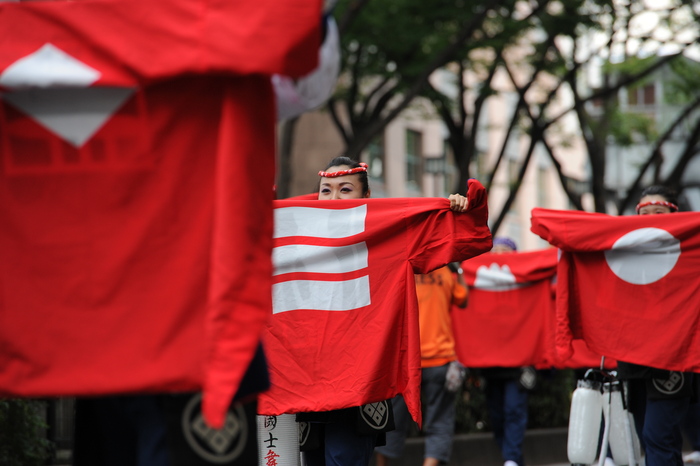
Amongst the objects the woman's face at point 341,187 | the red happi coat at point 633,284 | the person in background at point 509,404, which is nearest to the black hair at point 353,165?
the woman's face at point 341,187

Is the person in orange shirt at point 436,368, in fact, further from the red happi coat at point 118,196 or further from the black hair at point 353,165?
the red happi coat at point 118,196

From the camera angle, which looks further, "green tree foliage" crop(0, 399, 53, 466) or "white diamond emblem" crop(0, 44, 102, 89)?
"green tree foliage" crop(0, 399, 53, 466)

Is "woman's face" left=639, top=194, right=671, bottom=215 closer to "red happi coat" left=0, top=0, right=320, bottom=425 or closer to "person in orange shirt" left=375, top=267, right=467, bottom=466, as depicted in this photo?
"person in orange shirt" left=375, top=267, right=467, bottom=466

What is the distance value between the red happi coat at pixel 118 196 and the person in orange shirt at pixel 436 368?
507cm

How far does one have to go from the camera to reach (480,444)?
10719 mm

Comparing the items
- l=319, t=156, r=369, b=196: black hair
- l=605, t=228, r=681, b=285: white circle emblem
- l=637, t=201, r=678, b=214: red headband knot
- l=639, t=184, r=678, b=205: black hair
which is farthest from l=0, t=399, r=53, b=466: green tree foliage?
l=639, t=184, r=678, b=205: black hair

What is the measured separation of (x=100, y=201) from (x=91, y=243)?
0.40 ft

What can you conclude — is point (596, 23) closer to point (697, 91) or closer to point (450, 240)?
point (697, 91)

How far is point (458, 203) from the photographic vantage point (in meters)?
5.20

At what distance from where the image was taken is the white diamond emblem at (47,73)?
2752 millimetres

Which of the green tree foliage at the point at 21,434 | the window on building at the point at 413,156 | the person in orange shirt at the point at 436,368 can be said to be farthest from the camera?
the window on building at the point at 413,156

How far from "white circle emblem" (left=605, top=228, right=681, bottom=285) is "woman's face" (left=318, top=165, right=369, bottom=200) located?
1.79 meters

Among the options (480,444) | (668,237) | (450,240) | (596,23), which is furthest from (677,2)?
(450,240)

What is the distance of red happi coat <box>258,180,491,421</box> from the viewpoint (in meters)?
5.07
